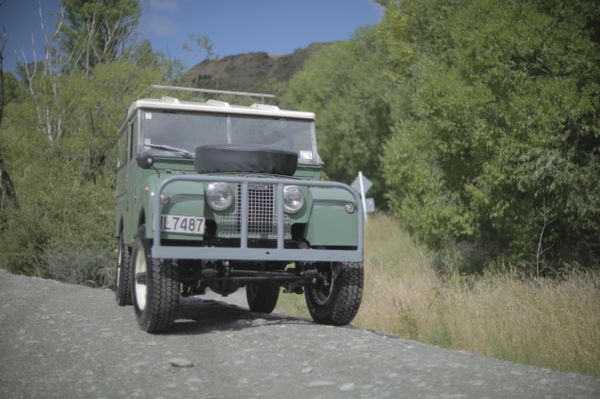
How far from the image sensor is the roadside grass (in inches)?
274

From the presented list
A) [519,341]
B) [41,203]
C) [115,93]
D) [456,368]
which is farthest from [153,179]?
[115,93]

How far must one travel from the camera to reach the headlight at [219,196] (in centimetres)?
624

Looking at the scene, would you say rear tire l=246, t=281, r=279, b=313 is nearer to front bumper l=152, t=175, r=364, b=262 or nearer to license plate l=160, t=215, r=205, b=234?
front bumper l=152, t=175, r=364, b=262

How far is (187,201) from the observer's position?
611 centimetres

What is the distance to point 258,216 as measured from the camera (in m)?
6.44

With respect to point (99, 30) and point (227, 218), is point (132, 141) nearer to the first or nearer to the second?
point (227, 218)

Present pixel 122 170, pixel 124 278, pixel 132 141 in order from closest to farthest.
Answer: pixel 132 141 < pixel 124 278 < pixel 122 170

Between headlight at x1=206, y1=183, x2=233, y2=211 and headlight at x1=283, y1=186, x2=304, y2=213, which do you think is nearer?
headlight at x1=206, y1=183, x2=233, y2=211

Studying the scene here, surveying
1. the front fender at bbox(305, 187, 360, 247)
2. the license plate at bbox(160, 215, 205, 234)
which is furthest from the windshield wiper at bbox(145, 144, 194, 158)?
the front fender at bbox(305, 187, 360, 247)

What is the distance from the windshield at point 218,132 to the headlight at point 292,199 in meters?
0.91

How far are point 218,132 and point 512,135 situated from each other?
792 cm

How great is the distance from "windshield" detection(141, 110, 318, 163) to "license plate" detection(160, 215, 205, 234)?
1.45m

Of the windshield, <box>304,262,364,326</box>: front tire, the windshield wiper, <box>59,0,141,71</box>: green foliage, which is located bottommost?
<box>304,262,364,326</box>: front tire

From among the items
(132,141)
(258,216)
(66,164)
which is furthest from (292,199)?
(66,164)
